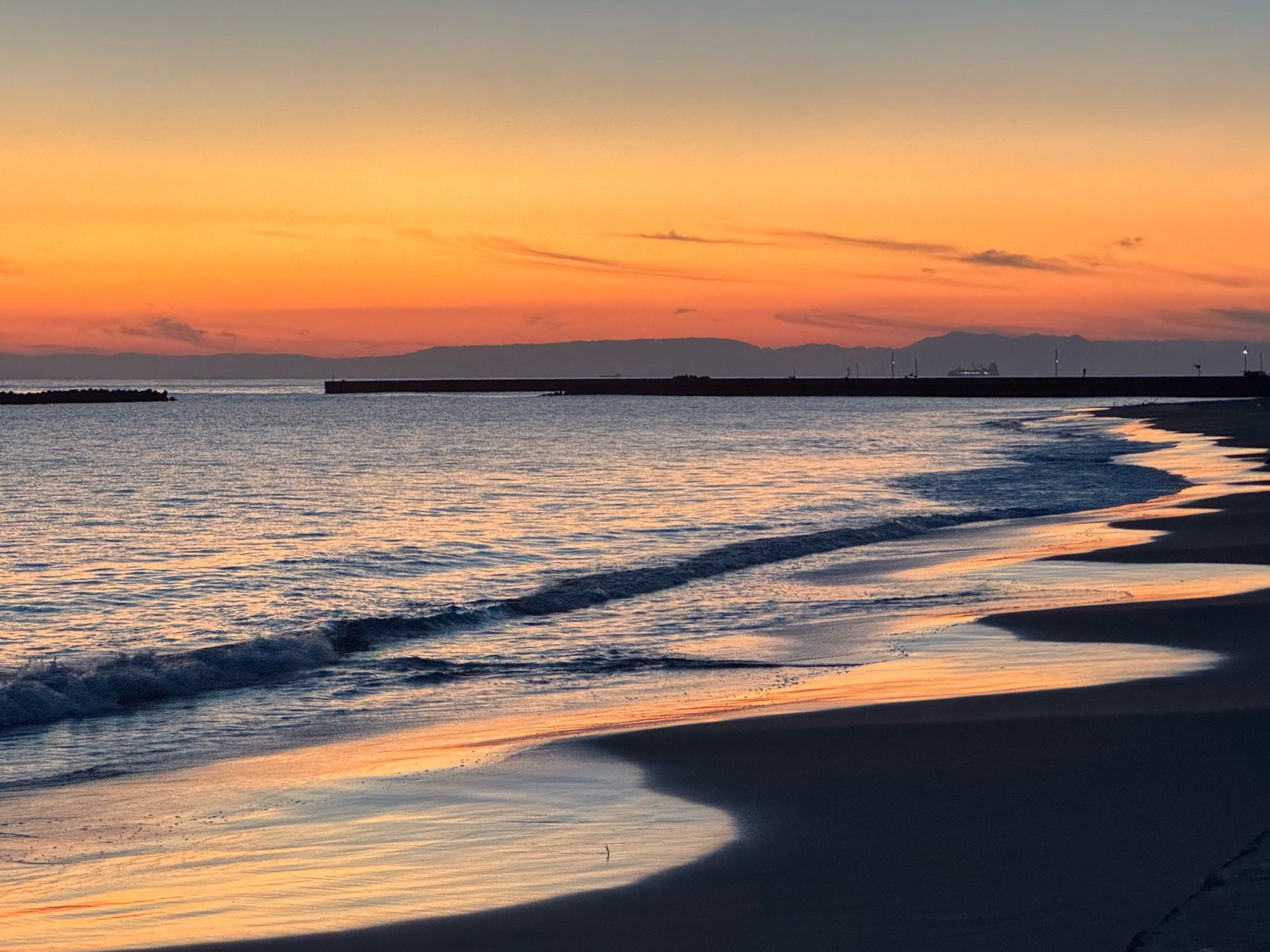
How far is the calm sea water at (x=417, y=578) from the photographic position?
458 inches

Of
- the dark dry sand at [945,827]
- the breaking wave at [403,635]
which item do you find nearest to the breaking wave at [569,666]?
the breaking wave at [403,635]

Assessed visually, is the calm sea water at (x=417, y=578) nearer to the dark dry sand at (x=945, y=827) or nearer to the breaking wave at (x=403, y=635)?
the breaking wave at (x=403, y=635)

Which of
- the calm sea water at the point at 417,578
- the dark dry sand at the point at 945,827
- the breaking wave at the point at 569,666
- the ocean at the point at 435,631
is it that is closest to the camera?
the dark dry sand at the point at 945,827

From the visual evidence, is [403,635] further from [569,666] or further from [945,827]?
[945,827]

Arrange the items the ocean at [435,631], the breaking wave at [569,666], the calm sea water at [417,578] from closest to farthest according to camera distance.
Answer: the ocean at [435,631]
the calm sea water at [417,578]
the breaking wave at [569,666]

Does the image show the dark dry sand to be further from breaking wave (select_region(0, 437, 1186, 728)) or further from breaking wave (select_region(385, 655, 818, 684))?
breaking wave (select_region(0, 437, 1186, 728))

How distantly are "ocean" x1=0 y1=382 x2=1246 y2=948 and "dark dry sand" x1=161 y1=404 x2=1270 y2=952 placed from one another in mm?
392

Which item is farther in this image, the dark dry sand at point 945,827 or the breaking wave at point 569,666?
the breaking wave at point 569,666

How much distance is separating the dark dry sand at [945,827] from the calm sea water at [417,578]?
2.87m

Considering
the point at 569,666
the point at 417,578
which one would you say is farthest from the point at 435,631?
the point at 417,578

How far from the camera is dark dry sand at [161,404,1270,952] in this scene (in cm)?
536

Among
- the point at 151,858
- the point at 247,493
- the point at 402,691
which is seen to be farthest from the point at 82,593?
the point at 247,493

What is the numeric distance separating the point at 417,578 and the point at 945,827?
567 inches

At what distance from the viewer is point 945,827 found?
675 centimetres
